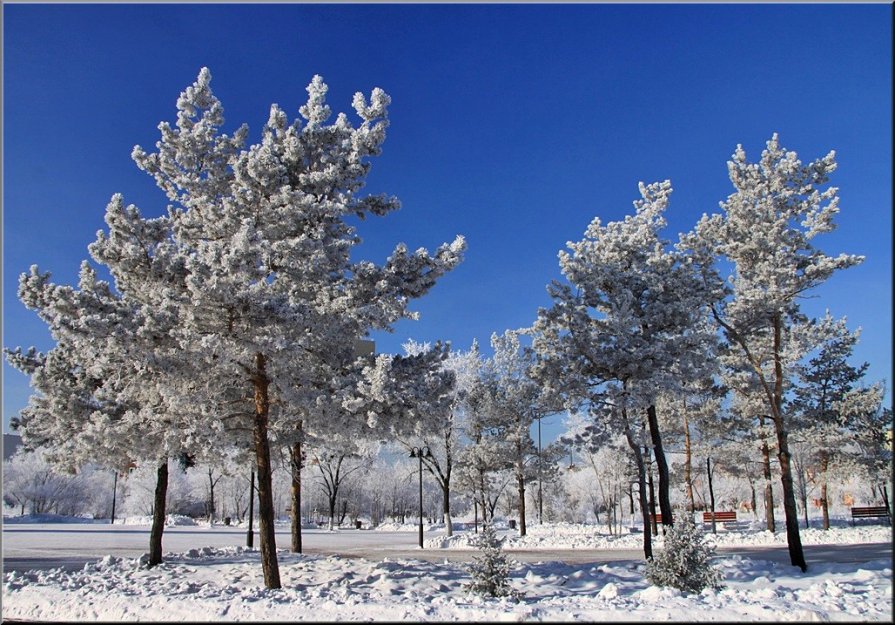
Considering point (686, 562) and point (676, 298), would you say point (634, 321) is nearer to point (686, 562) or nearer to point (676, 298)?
point (676, 298)

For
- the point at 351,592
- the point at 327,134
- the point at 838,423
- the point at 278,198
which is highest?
the point at 327,134

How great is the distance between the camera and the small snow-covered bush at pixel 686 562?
36.1ft

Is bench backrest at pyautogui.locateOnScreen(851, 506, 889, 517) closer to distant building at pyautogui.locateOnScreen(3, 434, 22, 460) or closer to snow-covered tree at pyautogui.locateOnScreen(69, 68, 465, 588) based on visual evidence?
snow-covered tree at pyautogui.locateOnScreen(69, 68, 465, 588)

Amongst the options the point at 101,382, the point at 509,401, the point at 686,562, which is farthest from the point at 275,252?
the point at 509,401

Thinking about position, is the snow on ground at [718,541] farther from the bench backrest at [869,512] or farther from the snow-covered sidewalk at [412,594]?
the snow-covered sidewalk at [412,594]

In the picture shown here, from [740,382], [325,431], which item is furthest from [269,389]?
[740,382]

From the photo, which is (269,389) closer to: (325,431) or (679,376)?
(325,431)

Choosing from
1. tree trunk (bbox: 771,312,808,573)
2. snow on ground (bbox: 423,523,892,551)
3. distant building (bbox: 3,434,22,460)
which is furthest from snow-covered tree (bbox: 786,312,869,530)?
distant building (bbox: 3,434,22,460)

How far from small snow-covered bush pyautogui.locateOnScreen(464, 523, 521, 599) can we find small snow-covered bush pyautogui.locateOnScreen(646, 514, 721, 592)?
2.81m

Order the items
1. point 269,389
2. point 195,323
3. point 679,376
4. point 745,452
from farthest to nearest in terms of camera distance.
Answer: point 745,452 → point 679,376 → point 269,389 → point 195,323

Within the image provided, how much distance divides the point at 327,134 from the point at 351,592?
9.62m

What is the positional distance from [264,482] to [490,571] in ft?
16.2

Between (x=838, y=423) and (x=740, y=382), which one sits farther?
(x=838, y=423)

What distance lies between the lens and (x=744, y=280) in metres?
18.7
